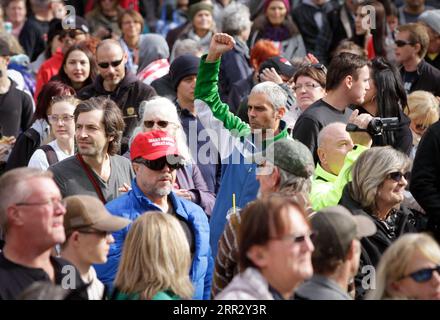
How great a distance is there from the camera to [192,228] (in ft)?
22.4

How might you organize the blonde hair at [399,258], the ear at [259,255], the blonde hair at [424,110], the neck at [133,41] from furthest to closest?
the neck at [133,41], the blonde hair at [424,110], the blonde hair at [399,258], the ear at [259,255]

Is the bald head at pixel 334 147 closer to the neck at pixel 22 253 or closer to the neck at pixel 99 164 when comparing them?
the neck at pixel 99 164

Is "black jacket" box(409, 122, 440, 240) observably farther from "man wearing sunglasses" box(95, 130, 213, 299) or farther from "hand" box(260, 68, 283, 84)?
"hand" box(260, 68, 283, 84)

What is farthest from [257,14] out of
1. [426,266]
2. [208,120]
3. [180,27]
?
[426,266]

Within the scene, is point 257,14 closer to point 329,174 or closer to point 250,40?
point 250,40

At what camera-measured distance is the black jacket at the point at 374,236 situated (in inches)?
262

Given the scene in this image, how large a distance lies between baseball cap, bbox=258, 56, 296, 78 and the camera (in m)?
2.26

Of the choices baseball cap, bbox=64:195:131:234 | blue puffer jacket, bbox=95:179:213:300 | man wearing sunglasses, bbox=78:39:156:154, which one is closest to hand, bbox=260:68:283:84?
man wearing sunglasses, bbox=78:39:156:154

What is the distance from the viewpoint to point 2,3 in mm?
14789

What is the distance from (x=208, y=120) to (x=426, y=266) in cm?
327

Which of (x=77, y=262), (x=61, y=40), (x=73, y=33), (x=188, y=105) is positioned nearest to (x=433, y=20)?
(x=188, y=105)

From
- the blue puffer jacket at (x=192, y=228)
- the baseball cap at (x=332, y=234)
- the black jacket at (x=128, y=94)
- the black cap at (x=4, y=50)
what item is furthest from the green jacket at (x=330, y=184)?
the black cap at (x=4, y=50)

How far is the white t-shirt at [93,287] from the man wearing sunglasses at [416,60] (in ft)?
19.4
